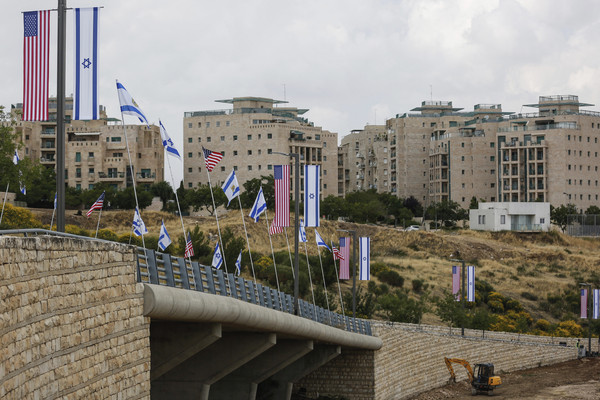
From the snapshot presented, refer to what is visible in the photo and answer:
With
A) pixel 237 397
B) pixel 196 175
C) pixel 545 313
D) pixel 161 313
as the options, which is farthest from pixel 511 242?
pixel 161 313

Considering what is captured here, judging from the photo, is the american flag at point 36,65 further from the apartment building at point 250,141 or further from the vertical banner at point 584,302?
the apartment building at point 250,141

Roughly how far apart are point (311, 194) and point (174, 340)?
1365cm

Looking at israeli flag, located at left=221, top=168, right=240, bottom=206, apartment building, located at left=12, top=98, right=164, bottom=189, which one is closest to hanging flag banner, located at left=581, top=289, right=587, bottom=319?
israeli flag, located at left=221, top=168, right=240, bottom=206

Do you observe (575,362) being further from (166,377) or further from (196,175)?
(196,175)

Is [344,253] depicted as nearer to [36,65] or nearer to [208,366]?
[208,366]

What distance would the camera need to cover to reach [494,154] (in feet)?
525

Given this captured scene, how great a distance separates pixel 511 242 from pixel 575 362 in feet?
200

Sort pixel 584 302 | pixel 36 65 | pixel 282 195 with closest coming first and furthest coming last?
pixel 36 65, pixel 282 195, pixel 584 302

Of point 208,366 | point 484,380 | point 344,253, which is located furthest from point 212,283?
point 484,380

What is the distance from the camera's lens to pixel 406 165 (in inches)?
6806

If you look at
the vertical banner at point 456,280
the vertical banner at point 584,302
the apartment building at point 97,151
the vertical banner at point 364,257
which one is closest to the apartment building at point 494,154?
the apartment building at point 97,151

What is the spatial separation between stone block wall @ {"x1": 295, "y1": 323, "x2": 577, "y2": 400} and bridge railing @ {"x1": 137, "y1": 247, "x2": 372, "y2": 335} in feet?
5.42

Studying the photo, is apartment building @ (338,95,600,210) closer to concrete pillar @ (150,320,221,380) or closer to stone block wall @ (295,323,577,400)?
stone block wall @ (295,323,577,400)

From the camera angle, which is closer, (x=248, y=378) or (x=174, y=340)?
(x=174, y=340)
